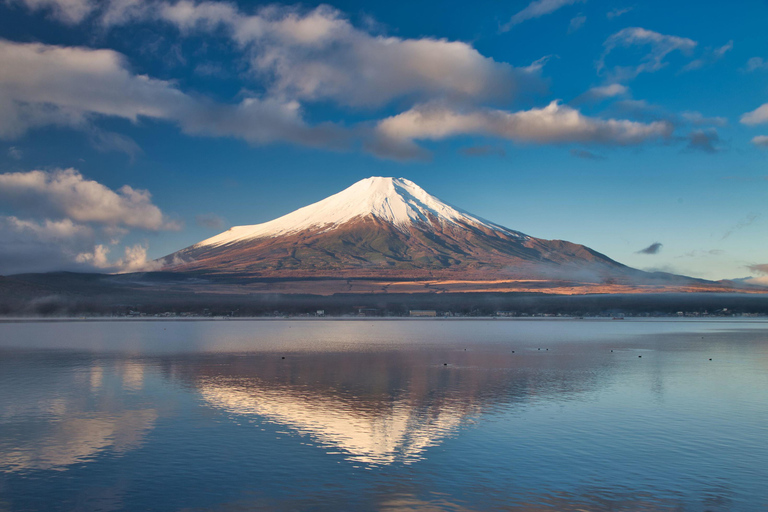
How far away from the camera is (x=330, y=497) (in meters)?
16.7

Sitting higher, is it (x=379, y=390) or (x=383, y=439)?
(x=383, y=439)

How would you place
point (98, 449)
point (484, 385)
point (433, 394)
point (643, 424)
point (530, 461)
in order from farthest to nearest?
point (484, 385), point (433, 394), point (643, 424), point (98, 449), point (530, 461)

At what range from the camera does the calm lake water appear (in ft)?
55.6

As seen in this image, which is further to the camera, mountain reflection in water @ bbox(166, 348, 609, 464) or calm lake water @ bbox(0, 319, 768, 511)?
mountain reflection in water @ bbox(166, 348, 609, 464)

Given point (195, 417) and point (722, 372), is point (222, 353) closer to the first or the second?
point (195, 417)

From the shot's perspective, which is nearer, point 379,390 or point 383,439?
point 383,439

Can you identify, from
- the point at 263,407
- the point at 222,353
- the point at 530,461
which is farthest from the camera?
the point at 222,353

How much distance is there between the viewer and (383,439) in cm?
2341

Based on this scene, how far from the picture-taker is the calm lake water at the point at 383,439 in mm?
16953

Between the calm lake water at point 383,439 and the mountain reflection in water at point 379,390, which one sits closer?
the calm lake water at point 383,439

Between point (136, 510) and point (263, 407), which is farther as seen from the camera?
point (263, 407)

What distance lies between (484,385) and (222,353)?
3374cm

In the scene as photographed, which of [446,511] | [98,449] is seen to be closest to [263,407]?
[98,449]

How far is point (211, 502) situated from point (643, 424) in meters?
18.9
